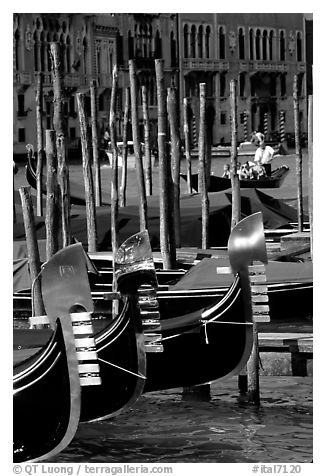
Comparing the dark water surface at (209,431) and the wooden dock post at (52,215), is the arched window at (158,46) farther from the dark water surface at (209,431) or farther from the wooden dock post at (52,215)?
the dark water surface at (209,431)

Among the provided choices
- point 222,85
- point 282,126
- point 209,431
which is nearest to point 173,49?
point 222,85

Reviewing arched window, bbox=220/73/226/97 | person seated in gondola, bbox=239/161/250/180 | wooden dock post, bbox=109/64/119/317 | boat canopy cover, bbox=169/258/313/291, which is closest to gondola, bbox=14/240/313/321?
boat canopy cover, bbox=169/258/313/291

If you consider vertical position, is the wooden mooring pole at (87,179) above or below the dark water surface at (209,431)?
above

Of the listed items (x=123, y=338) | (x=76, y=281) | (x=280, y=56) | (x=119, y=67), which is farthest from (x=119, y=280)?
(x=119, y=67)

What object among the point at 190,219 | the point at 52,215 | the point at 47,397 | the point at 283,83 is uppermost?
the point at 283,83

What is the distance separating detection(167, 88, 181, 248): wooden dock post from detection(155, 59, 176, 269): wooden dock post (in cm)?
9

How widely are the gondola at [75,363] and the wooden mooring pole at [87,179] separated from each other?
1.13m

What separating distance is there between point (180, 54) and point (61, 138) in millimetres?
931

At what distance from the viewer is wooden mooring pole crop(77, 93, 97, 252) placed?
4285 millimetres

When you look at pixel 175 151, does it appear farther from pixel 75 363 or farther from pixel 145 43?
pixel 75 363

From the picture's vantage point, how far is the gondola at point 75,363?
2.88m

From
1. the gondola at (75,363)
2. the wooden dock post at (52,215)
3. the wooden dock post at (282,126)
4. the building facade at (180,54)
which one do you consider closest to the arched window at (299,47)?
the building facade at (180,54)

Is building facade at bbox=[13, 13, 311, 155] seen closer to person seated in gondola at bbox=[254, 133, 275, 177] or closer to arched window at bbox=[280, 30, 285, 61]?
arched window at bbox=[280, 30, 285, 61]

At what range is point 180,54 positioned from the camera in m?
4.41
